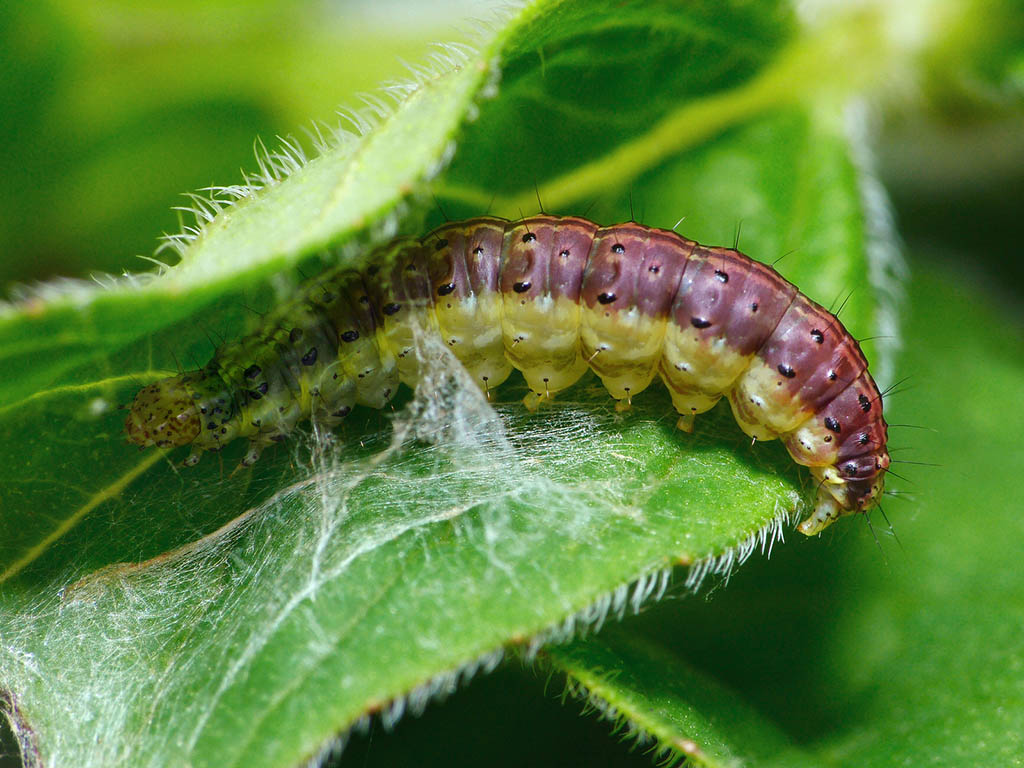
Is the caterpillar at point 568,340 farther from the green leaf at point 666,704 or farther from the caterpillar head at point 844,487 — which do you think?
the green leaf at point 666,704

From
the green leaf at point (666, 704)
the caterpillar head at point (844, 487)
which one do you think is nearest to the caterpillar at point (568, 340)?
the caterpillar head at point (844, 487)

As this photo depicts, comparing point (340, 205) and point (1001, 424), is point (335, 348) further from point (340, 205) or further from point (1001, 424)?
point (1001, 424)

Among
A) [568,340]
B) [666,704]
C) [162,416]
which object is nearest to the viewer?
[666,704]

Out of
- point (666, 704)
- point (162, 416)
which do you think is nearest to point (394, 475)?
point (162, 416)

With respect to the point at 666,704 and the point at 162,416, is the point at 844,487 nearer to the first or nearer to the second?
the point at 666,704

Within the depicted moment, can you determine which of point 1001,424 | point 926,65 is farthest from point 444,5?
point 1001,424

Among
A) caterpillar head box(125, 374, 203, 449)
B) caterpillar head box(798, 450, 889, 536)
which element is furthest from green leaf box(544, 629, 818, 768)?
caterpillar head box(125, 374, 203, 449)
